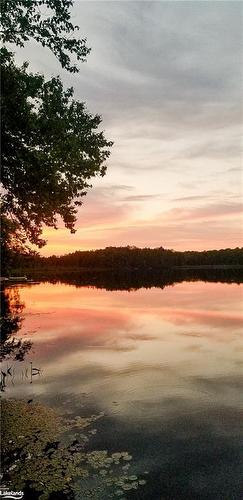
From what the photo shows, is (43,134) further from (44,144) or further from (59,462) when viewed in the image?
(59,462)

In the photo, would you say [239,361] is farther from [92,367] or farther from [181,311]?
→ [181,311]

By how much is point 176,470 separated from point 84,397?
7.07 metres

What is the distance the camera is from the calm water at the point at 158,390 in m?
11.5

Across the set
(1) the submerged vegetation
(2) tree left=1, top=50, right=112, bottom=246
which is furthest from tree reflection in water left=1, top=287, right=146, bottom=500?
(2) tree left=1, top=50, right=112, bottom=246

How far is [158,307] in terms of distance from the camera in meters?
51.9

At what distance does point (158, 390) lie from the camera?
1867 centimetres

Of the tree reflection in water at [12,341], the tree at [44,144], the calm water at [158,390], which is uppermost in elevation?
the tree at [44,144]

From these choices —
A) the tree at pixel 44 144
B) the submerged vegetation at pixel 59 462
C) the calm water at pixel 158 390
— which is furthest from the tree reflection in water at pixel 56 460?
the tree at pixel 44 144

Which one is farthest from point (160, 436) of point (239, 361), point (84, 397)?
point (239, 361)

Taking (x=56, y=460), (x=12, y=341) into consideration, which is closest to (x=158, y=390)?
(x=56, y=460)

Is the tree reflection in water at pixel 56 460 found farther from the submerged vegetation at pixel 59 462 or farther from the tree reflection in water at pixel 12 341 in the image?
the tree reflection in water at pixel 12 341

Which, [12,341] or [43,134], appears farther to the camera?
[12,341]

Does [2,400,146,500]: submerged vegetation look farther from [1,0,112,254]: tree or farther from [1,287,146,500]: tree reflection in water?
[1,0,112,254]: tree

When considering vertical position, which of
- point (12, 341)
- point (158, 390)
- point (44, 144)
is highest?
point (44, 144)
